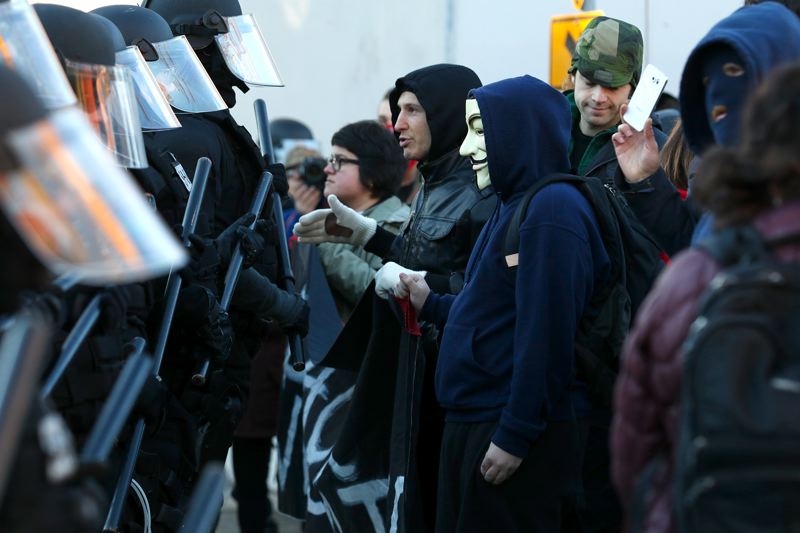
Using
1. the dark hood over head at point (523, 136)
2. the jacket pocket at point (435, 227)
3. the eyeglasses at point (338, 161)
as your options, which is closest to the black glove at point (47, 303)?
the dark hood over head at point (523, 136)

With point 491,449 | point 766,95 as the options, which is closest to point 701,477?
point 766,95

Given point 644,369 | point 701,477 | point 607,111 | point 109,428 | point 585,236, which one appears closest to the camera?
point 701,477

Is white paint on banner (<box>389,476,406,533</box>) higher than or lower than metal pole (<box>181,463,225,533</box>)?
lower

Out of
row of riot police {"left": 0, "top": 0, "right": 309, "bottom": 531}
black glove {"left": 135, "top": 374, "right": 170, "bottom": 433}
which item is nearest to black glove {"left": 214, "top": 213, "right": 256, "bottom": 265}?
row of riot police {"left": 0, "top": 0, "right": 309, "bottom": 531}

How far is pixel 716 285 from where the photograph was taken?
2246mm

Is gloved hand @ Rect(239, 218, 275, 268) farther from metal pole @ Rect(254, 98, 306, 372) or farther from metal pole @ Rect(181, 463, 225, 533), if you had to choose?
metal pole @ Rect(181, 463, 225, 533)

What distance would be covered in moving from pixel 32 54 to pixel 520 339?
1.50 m

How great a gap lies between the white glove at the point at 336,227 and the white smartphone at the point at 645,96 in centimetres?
145

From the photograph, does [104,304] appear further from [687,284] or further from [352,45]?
[352,45]

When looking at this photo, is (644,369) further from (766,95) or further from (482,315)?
(482,315)

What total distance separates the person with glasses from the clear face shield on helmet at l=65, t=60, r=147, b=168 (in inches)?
87.5

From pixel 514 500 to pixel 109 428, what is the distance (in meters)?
1.82

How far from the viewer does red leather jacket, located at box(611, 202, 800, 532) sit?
7.69 ft

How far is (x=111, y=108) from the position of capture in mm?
4066
